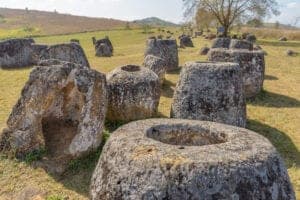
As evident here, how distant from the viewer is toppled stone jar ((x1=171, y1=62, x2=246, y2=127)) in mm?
12336

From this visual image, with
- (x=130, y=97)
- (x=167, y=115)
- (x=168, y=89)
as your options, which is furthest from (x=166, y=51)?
(x=130, y=97)

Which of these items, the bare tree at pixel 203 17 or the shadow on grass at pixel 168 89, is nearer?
the shadow on grass at pixel 168 89

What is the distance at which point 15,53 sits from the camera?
91.4 feet

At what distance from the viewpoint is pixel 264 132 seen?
14.2 meters

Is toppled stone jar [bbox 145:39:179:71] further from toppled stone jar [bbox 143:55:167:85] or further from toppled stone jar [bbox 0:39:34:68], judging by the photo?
toppled stone jar [bbox 0:39:34:68]

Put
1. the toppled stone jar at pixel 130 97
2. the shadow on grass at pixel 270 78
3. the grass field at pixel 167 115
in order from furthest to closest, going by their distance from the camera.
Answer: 1. the shadow on grass at pixel 270 78
2. the toppled stone jar at pixel 130 97
3. the grass field at pixel 167 115

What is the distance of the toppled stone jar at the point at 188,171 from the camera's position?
5277mm

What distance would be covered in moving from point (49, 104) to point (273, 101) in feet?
32.4

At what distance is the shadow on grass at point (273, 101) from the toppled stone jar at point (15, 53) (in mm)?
15179

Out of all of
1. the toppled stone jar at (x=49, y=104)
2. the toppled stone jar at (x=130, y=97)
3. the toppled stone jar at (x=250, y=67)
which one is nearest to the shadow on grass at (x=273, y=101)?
the toppled stone jar at (x=250, y=67)

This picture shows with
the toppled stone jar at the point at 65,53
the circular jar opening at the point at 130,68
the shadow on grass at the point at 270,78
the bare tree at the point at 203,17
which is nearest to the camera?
the circular jar opening at the point at 130,68

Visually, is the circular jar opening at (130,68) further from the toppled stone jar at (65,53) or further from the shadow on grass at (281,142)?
the toppled stone jar at (65,53)

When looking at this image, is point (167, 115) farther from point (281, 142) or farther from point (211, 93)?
point (281, 142)

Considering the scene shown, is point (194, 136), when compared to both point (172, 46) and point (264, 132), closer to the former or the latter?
point (264, 132)
